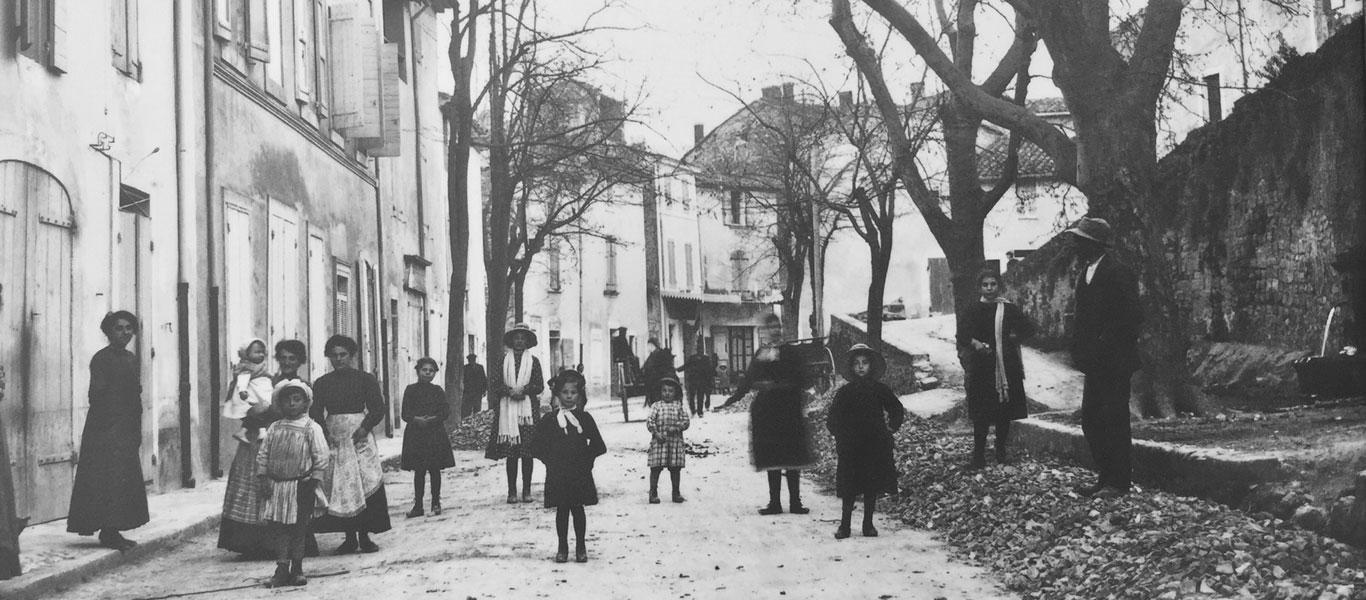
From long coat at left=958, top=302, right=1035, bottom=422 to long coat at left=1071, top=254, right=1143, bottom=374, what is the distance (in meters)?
2.06

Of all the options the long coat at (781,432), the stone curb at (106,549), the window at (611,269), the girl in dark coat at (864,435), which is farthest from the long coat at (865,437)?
the window at (611,269)

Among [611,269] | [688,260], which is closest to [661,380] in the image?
[611,269]

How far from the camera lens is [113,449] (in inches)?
344

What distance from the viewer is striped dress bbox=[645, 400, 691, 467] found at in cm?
1178

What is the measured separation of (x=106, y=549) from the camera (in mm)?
8602

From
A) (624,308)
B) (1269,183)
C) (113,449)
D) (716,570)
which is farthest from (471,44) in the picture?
(624,308)

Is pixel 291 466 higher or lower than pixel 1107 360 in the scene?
lower

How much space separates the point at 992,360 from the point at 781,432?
5.50 feet

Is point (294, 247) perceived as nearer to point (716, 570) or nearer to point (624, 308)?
point (716, 570)

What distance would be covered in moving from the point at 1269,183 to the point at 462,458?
9889 millimetres

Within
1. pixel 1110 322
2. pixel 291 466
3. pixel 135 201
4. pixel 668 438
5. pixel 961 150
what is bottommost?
pixel 668 438

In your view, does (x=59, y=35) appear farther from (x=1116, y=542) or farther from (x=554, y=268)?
(x=554, y=268)

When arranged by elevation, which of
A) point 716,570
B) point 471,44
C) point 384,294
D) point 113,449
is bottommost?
point 716,570

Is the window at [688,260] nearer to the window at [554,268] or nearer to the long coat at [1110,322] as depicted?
the window at [554,268]
